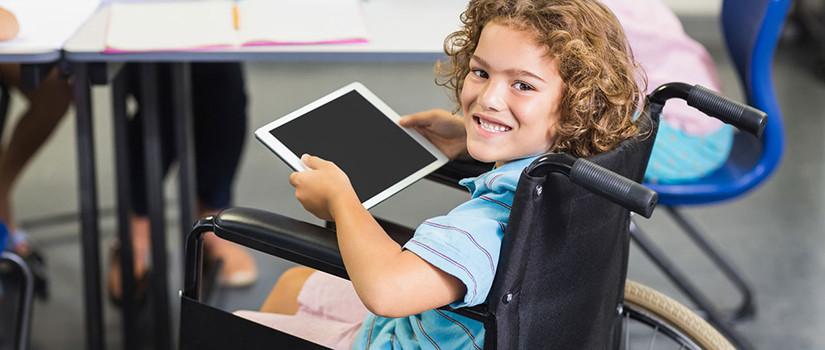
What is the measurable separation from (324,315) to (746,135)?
41.2 inches

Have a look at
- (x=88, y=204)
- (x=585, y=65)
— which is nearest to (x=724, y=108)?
(x=585, y=65)

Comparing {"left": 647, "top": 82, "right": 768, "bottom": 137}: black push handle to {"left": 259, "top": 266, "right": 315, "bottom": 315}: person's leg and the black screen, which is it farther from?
{"left": 259, "top": 266, "right": 315, "bottom": 315}: person's leg

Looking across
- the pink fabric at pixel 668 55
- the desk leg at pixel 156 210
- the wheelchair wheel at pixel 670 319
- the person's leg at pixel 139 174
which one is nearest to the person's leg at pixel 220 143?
the person's leg at pixel 139 174

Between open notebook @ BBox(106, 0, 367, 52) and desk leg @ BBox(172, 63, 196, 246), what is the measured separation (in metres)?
0.14

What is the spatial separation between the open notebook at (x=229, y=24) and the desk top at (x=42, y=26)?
0.07m

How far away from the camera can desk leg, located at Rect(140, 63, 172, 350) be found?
179cm

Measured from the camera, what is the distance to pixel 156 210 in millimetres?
1859

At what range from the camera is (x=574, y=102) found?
1.04 metres

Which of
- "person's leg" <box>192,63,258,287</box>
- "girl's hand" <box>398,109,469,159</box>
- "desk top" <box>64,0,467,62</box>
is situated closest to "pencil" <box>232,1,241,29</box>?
"desk top" <box>64,0,467,62</box>

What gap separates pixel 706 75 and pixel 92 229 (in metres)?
1.20

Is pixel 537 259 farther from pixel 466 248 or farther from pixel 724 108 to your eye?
pixel 724 108

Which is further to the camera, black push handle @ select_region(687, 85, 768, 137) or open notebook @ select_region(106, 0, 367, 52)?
open notebook @ select_region(106, 0, 367, 52)

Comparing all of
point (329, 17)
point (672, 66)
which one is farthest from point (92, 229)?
point (672, 66)

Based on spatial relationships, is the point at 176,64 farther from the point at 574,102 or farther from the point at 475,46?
the point at 574,102
